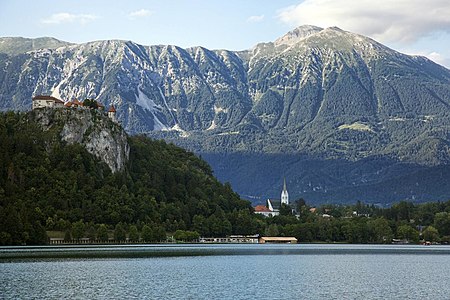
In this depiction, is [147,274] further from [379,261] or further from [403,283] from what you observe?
[379,261]

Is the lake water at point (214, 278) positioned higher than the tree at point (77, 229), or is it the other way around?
the tree at point (77, 229)

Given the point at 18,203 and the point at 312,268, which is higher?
the point at 18,203

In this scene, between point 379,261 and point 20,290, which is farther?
point 379,261

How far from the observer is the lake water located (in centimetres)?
8219

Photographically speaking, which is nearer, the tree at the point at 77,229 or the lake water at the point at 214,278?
the lake water at the point at 214,278

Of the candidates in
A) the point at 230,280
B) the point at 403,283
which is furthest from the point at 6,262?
the point at 403,283

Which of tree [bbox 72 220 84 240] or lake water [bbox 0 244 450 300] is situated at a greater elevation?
tree [bbox 72 220 84 240]

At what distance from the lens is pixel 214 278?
327 ft

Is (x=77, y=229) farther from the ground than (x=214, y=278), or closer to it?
farther from the ground

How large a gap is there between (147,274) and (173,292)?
69.7 feet

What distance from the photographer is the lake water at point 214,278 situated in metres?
82.2

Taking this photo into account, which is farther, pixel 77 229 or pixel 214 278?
pixel 77 229

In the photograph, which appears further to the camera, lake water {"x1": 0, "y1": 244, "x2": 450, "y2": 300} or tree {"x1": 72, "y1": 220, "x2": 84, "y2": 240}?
tree {"x1": 72, "y1": 220, "x2": 84, "y2": 240}

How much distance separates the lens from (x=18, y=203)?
181m
